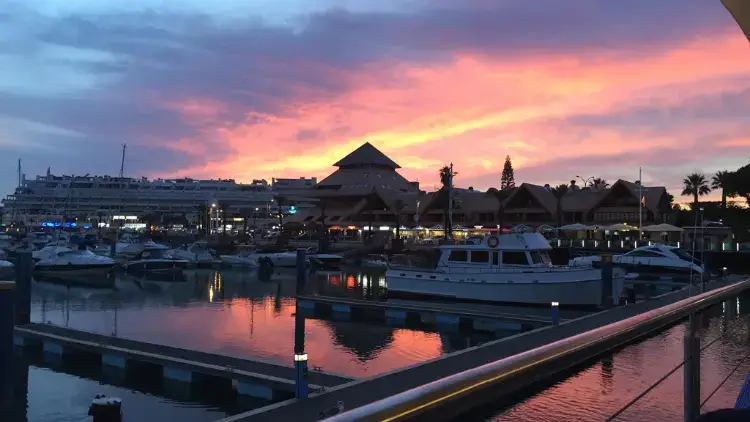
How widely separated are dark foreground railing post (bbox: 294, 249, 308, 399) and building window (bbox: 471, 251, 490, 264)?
751cm

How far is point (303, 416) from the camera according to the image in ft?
25.9

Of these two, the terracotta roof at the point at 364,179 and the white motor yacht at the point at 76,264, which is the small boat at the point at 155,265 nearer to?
the white motor yacht at the point at 76,264

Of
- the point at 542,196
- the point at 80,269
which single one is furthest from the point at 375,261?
the point at 542,196

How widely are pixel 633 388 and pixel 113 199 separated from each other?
144m

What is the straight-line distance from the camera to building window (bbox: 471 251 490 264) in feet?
84.2

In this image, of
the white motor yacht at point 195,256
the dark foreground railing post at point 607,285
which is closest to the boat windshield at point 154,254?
the white motor yacht at point 195,256

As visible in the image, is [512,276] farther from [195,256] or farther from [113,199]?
[113,199]

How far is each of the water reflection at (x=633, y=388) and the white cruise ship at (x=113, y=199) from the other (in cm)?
11097

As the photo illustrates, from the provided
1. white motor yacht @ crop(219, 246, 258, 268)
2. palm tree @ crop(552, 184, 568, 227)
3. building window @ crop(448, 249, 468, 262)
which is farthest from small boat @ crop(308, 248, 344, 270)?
building window @ crop(448, 249, 468, 262)

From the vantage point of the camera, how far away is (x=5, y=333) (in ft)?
32.4

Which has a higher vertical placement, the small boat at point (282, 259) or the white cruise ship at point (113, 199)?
the white cruise ship at point (113, 199)

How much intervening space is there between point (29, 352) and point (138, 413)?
721 centimetres

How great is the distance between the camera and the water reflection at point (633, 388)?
8.73 meters

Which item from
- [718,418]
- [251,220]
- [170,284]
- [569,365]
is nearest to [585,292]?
[569,365]
